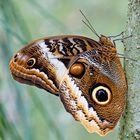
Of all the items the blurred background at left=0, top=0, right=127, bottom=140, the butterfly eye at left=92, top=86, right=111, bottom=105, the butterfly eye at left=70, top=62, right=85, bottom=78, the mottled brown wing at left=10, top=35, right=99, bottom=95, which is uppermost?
the blurred background at left=0, top=0, right=127, bottom=140

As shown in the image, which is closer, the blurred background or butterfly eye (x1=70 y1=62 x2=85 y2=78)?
butterfly eye (x1=70 y1=62 x2=85 y2=78)

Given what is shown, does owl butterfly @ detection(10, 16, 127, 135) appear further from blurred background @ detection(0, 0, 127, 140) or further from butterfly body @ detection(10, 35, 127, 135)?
blurred background @ detection(0, 0, 127, 140)

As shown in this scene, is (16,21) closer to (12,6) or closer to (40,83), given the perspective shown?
(12,6)

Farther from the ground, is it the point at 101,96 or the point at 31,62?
the point at 31,62

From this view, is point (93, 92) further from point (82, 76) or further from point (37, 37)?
point (37, 37)

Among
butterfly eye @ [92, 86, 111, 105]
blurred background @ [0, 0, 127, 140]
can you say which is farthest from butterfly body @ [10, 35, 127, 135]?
blurred background @ [0, 0, 127, 140]

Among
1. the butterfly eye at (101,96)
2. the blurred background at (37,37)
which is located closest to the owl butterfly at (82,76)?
the butterfly eye at (101,96)

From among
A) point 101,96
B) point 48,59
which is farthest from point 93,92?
point 48,59
